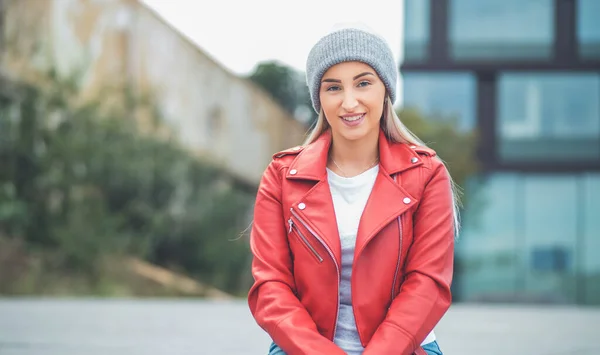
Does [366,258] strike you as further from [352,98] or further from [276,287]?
[352,98]

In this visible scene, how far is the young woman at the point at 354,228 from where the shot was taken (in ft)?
8.89

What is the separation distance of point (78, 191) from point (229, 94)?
361 cm

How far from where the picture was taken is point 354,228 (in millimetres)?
2811

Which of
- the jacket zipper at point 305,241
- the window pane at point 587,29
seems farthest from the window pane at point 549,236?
the jacket zipper at point 305,241

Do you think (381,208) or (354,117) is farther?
(354,117)

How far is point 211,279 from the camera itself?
17.7 metres

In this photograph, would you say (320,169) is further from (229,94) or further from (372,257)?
(229,94)

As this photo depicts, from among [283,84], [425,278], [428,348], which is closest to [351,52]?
[425,278]

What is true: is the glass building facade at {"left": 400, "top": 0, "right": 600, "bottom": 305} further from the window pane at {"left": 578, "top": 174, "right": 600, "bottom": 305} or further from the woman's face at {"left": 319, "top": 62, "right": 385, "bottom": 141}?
the woman's face at {"left": 319, "top": 62, "right": 385, "bottom": 141}

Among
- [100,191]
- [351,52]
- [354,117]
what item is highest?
[351,52]

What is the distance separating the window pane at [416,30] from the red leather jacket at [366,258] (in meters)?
18.1

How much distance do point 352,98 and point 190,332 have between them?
663 centimetres

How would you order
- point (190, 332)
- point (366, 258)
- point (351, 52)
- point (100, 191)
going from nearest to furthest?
point (366, 258), point (351, 52), point (190, 332), point (100, 191)

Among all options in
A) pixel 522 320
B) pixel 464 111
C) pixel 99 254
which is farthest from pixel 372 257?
pixel 464 111
